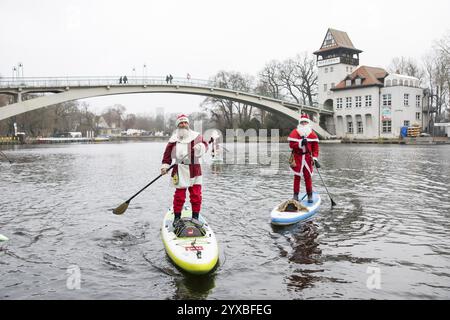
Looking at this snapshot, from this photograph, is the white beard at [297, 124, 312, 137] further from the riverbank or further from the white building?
the white building

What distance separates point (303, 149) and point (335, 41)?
7359 centimetres

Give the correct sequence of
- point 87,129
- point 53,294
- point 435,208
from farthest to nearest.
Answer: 1. point 87,129
2. point 435,208
3. point 53,294

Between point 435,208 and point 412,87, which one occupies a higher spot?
point 412,87

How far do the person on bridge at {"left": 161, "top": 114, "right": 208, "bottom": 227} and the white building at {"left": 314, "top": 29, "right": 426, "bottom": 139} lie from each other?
6718 cm

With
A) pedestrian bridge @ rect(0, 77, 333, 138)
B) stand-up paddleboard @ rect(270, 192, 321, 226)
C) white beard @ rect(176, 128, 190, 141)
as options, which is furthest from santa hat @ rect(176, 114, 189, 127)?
pedestrian bridge @ rect(0, 77, 333, 138)

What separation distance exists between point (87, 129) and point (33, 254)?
12857cm

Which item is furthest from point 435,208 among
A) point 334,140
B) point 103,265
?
point 334,140

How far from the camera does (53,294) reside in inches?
244

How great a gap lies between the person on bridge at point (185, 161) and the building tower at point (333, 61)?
74759 millimetres

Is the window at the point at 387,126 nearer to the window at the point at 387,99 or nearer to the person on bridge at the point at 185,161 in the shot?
the window at the point at 387,99

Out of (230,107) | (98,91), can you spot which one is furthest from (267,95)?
(98,91)

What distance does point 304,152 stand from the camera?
11711mm

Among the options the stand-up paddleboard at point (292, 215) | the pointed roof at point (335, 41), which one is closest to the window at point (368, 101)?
the pointed roof at point (335, 41)
